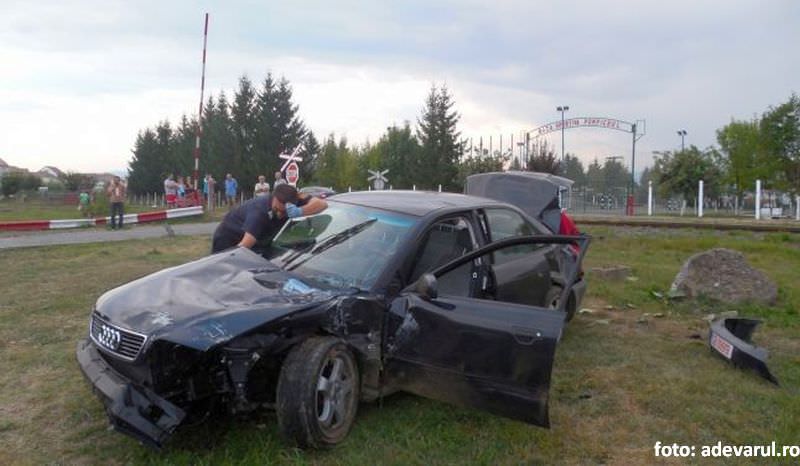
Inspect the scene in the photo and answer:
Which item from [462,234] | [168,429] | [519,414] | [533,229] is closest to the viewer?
[168,429]

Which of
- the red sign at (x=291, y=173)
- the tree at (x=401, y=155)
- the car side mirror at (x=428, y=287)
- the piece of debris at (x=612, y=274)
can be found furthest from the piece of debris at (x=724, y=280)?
the tree at (x=401, y=155)

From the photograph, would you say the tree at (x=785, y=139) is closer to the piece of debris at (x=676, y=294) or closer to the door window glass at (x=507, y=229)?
the piece of debris at (x=676, y=294)

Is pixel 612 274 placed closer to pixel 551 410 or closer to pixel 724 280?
pixel 724 280

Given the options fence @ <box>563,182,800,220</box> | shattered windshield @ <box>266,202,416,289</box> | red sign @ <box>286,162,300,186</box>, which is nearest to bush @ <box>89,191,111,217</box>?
red sign @ <box>286,162,300,186</box>

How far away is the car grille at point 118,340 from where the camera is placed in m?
3.40

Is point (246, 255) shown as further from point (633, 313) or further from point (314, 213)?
point (633, 313)

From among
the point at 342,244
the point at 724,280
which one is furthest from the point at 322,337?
the point at 724,280

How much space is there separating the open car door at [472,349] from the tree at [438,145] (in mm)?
40074

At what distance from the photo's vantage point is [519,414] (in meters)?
3.63

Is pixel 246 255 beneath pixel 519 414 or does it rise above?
above

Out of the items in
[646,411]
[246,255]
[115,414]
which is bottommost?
[646,411]

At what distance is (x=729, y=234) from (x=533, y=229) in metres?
12.1

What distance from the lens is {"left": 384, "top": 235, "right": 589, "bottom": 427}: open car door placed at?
363 cm

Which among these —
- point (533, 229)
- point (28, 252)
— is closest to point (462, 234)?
point (533, 229)
